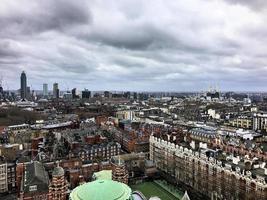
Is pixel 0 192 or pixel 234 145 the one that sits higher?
pixel 234 145

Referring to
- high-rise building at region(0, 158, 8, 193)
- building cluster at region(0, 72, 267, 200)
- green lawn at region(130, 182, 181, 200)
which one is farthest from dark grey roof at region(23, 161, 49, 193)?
green lawn at region(130, 182, 181, 200)

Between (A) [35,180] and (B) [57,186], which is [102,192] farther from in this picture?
(A) [35,180]

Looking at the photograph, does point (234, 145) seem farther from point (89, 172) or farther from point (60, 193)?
point (60, 193)

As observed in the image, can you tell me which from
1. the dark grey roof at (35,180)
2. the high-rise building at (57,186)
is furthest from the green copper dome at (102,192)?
the dark grey roof at (35,180)

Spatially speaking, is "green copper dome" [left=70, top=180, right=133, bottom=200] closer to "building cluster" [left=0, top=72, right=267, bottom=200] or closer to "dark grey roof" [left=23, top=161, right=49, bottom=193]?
"building cluster" [left=0, top=72, right=267, bottom=200]

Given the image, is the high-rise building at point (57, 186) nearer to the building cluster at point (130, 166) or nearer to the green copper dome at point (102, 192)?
the building cluster at point (130, 166)

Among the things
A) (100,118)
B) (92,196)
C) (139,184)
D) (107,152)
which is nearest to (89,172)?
(139,184)

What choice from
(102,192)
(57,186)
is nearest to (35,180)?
(57,186)
